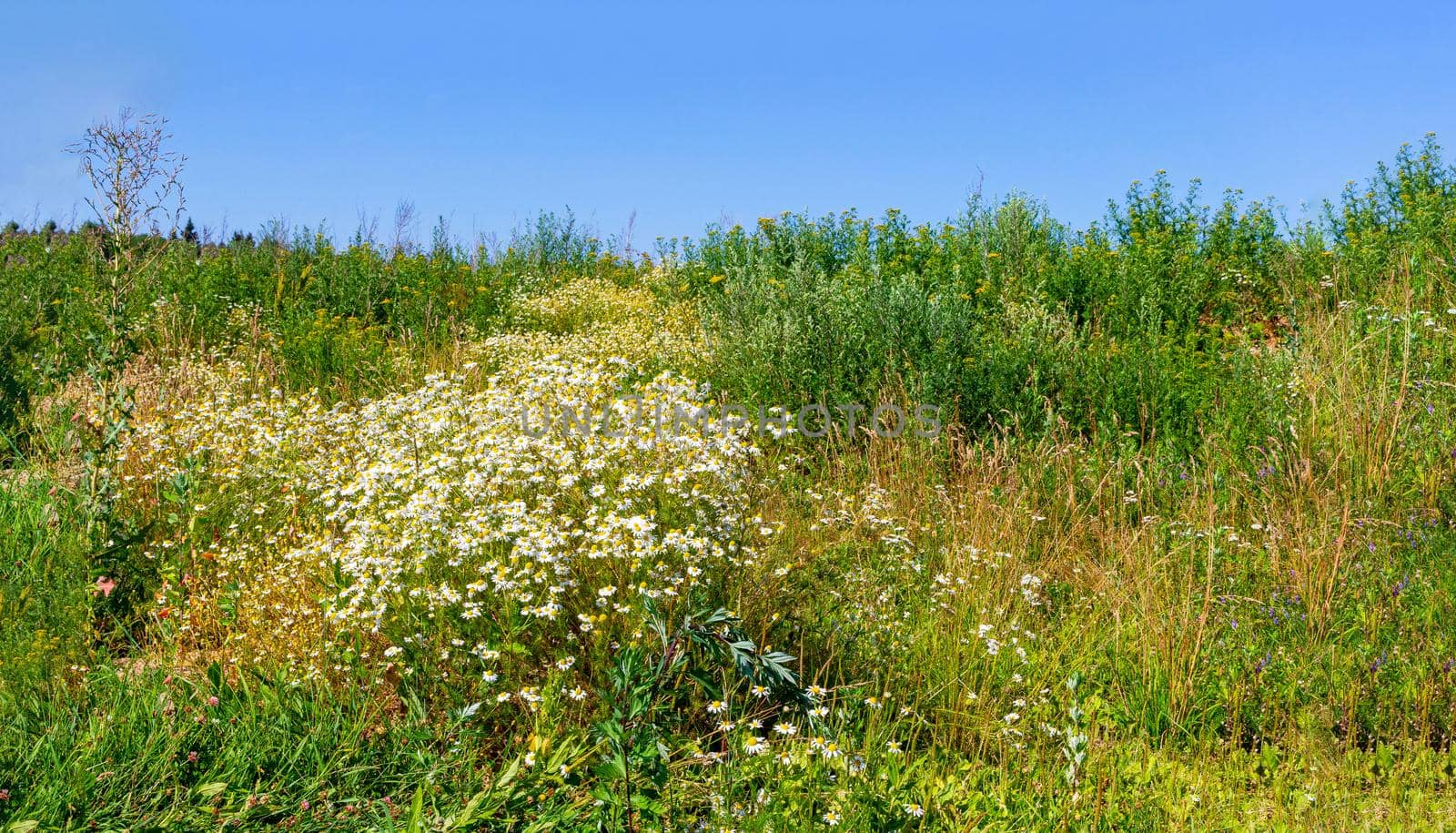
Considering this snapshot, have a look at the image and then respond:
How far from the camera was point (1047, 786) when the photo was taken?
2984mm

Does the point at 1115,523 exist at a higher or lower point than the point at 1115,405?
lower

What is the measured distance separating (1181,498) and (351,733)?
13.7ft

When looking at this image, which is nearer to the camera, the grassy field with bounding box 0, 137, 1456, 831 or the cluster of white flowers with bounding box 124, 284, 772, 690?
the grassy field with bounding box 0, 137, 1456, 831

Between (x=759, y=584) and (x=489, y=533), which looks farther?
(x=759, y=584)

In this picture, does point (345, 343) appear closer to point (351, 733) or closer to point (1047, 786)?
point (351, 733)

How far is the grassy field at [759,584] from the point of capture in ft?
9.41

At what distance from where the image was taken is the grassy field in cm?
287

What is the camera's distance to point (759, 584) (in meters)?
3.48

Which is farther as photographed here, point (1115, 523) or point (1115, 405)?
point (1115, 405)

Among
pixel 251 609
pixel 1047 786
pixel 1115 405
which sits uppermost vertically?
pixel 1115 405

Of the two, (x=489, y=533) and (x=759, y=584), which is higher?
(x=489, y=533)

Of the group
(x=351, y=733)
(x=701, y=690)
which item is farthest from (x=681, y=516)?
(x=351, y=733)

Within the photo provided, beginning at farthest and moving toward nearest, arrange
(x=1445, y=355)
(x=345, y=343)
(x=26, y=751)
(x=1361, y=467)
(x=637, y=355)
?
(x=637, y=355) < (x=345, y=343) < (x=1445, y=355) < (x=1361, y=467) < (x=26, y=751)

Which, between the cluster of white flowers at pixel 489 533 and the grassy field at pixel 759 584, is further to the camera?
the cluster of white flowers at pixel 489 533
